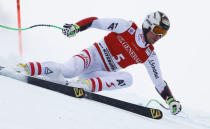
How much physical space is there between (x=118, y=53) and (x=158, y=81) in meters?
0.65

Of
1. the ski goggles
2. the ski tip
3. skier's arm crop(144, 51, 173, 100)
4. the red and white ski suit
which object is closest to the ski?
the ski tip

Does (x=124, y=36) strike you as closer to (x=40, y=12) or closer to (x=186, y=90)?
(x=40, y=12)

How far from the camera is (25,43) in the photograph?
8.64m

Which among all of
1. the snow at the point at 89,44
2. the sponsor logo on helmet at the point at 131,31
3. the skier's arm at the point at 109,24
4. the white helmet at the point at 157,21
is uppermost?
the white helmet at the point at 157,21

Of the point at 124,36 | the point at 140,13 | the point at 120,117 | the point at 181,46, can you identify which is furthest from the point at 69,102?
the point at 181,46

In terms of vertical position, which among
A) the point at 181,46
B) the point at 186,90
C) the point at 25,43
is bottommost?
the point at 186,90

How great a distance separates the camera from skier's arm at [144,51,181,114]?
3905 mm

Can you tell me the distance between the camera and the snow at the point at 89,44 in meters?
2.17

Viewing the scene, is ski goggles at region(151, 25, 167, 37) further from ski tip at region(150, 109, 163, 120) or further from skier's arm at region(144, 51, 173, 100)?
ski tip at region(150, 109, 163, 120)

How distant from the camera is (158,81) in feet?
13.1

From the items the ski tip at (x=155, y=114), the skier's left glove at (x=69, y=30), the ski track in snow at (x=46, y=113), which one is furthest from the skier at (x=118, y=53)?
the ski track in snow at (x=46, y=113)

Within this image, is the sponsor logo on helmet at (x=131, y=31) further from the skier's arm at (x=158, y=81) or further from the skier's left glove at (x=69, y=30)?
the skier's left glove at (x=69, y=30)

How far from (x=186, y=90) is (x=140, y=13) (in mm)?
4261

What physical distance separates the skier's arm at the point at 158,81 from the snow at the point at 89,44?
0.65 feet
